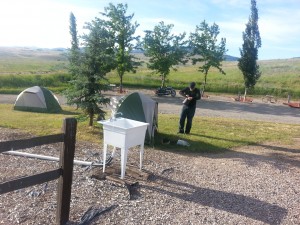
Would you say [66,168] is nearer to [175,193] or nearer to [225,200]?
[175,193]

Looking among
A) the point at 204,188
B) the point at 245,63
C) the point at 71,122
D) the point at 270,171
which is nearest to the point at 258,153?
the point at 270,171

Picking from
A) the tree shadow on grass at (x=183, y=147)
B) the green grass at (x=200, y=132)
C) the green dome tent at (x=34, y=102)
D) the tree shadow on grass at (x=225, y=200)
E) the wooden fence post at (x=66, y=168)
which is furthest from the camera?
the green dome tent at (x=34, y=102)

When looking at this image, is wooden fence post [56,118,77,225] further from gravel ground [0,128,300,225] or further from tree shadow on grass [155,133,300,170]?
tree shadow on grass [155,133,300,170]

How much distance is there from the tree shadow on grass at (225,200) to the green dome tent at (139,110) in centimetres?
396

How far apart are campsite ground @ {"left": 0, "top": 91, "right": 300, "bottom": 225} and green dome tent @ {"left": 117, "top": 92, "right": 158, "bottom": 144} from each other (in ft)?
4.83

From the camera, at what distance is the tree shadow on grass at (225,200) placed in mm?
6238

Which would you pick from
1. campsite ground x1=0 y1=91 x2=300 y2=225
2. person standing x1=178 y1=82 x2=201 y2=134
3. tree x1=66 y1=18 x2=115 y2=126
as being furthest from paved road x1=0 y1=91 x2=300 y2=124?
campsite ground x1=0 y1=91 x2=300 y2=225

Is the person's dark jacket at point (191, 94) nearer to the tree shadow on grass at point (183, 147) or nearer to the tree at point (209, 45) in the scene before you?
the tree shadow on grass at point (183, 147)

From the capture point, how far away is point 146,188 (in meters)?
7.00

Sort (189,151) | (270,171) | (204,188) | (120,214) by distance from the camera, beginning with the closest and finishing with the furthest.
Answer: (120,214)
(204,188)
(270,171)
(189,151)

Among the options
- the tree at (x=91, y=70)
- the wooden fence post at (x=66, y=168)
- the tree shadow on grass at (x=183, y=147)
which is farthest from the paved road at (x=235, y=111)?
the wooden fence post at (x=66, y=168)

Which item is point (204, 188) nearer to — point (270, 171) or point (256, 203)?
point (256, 203)

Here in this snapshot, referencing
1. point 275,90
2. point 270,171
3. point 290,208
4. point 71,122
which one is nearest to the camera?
point 71,122

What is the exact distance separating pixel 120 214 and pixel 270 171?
5014mm
